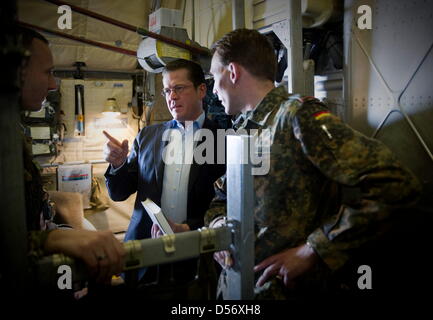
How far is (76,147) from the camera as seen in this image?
4.97m

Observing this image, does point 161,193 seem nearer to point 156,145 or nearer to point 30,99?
point 156,145

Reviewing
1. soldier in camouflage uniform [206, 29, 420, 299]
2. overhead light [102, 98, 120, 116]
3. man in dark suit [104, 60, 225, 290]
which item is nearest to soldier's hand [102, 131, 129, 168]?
man in dark suit [104, 60, 225, 290]

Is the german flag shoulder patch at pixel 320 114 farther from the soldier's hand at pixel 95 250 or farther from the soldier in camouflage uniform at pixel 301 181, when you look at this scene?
the soldier's hand at pixel 95 250

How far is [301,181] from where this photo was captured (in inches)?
54.7

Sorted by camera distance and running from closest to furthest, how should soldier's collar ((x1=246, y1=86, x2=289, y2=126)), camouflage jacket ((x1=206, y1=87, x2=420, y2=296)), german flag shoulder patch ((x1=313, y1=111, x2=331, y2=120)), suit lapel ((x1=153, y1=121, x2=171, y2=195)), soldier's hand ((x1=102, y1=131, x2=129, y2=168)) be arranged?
camouflage jacket ((x1=206, y1=87, x2=420, y2=296)) < german flag shoulder patch ((x1=313, y1=111, x2=331, y2=120)) < soldier's collar ((x1=246, y1=86, x2=289, y2=126)) < soldier's hand ((x1=102, y1=131, x2=129, y2=168)) < suit lapel ((x1=153, y1=121, x2=171, y2=195))

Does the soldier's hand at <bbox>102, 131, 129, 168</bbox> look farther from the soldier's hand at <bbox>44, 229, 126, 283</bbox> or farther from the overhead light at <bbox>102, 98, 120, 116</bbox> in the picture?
the overhead light at <bbox>102, 98, 120, 116</bbox>

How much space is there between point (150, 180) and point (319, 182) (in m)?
1.27

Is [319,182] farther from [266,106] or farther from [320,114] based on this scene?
[266,106]

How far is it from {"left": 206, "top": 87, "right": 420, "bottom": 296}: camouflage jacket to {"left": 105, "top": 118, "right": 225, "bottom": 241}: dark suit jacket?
0.74 meters

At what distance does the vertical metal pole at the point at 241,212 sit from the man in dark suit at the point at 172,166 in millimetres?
1165

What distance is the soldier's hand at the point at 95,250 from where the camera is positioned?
35.4 inches

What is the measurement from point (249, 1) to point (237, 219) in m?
2.72

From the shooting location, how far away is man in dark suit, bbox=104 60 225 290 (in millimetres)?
2260

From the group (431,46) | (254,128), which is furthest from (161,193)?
(431,46)
